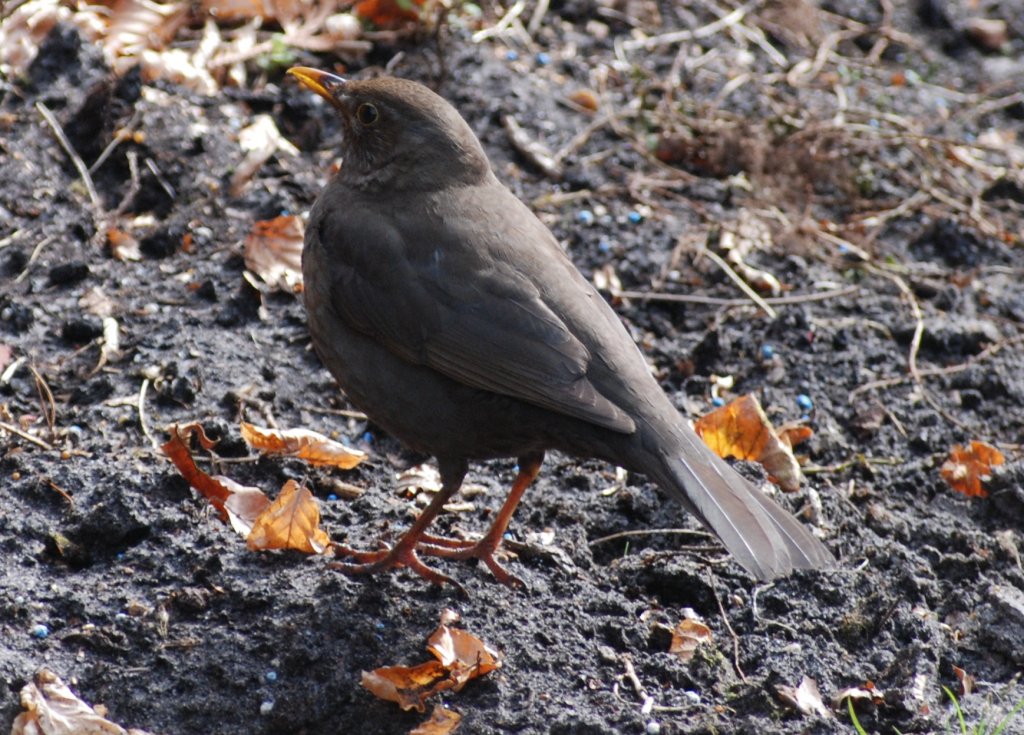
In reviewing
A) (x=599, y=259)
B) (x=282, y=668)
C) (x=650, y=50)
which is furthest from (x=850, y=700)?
(x=650, y=50)

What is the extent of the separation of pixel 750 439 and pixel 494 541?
1.23 metres

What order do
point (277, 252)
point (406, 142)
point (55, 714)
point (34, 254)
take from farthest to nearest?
1. point (277, 252)
2. point (34, 254)
3. point (406, 142)
4. point (55, 714)

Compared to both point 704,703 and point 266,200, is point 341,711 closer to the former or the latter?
point 704,703

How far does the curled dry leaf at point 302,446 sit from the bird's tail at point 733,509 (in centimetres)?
128

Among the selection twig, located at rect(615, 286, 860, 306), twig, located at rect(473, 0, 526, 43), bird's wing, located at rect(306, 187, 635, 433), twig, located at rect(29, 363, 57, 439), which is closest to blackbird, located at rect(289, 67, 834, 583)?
bird's wing, located at rect(306, 187, 635, 433)

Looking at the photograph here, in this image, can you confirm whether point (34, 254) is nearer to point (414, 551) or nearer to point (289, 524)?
point (289, 524)

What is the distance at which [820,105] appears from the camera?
7660 millimetres

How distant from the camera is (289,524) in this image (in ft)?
13.9

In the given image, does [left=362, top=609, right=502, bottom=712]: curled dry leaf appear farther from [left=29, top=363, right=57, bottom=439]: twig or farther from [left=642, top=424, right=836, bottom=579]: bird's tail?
[left=29, top=363, right=57, bottom=439]: twig

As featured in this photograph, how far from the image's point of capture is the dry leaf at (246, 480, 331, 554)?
4.21 metres

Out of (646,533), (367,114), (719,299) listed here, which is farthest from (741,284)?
(367,114)

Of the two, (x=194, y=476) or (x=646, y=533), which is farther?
(x=646, y=533)

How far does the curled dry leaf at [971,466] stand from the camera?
16.3ft

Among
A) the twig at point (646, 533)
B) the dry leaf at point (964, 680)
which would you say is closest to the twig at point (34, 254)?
the twig at point (646, 533)
